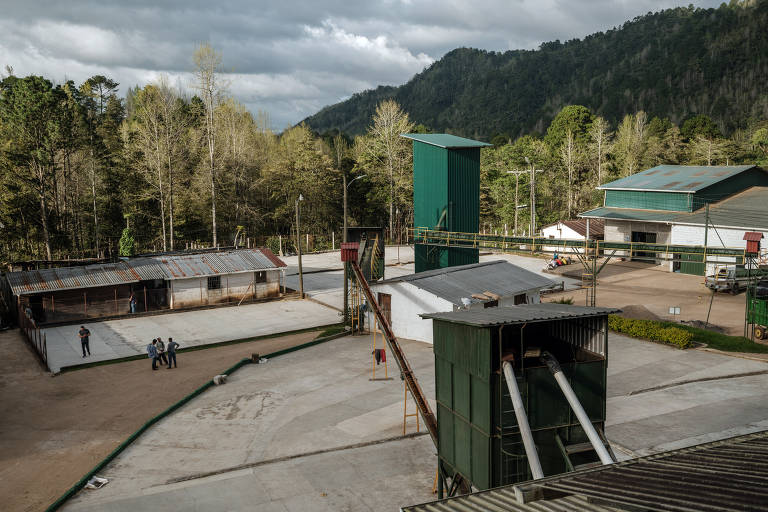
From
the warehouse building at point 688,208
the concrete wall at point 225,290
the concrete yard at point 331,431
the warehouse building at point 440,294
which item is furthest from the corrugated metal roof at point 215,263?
the warehouse building at point 688,208

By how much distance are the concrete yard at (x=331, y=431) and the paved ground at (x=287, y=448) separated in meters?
0.04

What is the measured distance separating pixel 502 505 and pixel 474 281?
78.7 feet

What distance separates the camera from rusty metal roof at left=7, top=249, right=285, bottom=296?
36469 mm

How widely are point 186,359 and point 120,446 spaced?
431 inches

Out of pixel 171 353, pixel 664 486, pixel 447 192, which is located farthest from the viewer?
pixel 447 192

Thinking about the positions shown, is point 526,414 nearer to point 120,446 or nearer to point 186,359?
point 120,446

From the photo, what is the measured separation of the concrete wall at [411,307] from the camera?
29641 millimetres

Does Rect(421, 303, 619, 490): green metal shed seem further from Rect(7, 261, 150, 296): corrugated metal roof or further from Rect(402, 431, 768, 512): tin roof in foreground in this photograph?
Rect(7, 261, 150, 296): corrugated metal roof

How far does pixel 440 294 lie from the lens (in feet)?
97.0

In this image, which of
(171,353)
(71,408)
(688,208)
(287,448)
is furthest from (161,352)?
(688,208)

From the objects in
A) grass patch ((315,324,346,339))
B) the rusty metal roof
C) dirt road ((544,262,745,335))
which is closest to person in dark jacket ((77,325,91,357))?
the rusty metal roof

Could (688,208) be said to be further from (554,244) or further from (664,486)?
(664,486)

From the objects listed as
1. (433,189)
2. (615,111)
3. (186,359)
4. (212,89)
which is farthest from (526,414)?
(615,111)

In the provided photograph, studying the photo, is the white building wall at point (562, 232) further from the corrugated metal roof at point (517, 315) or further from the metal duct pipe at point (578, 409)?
the metal duct pipe at point (578, 409)
